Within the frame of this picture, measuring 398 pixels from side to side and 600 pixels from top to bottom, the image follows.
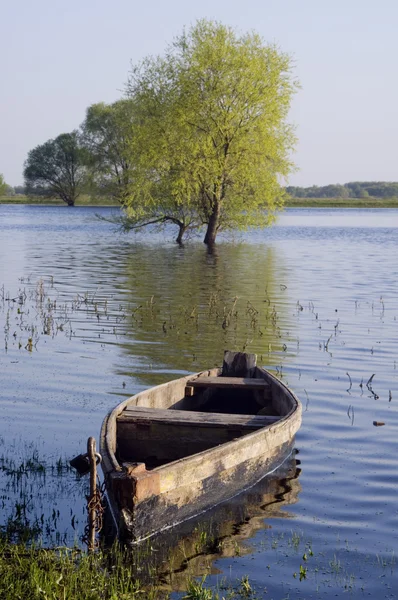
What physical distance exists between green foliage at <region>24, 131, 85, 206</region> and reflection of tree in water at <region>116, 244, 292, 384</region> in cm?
7513

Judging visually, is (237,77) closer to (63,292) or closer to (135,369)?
(63,292)

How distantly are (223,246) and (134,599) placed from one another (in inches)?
1602

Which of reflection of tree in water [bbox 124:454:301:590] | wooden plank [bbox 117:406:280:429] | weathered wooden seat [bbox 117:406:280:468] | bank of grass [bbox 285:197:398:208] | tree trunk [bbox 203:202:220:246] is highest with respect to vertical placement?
bank of grass [bbox 285:197:398:208]

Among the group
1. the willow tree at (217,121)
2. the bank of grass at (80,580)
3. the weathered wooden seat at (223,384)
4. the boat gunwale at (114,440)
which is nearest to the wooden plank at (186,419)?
the boat gunwale at (114,440)

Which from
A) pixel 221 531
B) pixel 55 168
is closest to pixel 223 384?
pixel 221 531

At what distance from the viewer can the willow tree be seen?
4038 cm

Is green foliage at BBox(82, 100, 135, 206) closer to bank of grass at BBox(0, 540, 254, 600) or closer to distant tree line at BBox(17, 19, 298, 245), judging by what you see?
distant tree line at BBox(17, 19, 298, 245)

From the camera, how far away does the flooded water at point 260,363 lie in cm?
712

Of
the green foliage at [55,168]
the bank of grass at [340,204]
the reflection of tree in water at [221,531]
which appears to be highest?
the green foliage at [55,168]

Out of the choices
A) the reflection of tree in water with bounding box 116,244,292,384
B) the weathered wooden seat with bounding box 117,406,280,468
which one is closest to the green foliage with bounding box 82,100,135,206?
the reflection of tree in water with bounding box 116,244,292,384

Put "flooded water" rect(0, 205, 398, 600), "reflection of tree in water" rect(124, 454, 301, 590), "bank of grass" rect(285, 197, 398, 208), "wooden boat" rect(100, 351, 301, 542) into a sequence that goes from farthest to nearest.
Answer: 1. "bank of grass" rect(285, 197, 398, 208)
2. "flooded water" rect(0, 205, 398, 600)
3. "wooden boat" rect(100, 351, 301, 542)
4. "reflection of tree in water" rect(124, 454, 301, 590)

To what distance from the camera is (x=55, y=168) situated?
110625 mm

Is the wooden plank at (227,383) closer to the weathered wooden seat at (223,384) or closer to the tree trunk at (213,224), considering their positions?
the weathered wooden seat at (223,384)

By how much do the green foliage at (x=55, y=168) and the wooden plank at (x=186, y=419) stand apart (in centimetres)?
9917
